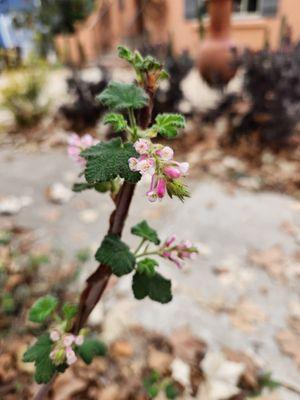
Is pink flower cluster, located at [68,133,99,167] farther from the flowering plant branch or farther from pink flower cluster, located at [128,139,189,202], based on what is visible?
pink flower cluster, located at [128,139,189,202]

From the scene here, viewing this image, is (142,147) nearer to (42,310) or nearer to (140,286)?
(140,286)

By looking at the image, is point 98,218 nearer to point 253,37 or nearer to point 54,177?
point 54,177

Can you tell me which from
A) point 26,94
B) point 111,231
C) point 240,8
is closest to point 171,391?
point 111,231

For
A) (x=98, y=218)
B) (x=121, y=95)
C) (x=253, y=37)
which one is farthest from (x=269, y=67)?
(x=253, y=37)

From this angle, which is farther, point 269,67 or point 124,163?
point 269,67

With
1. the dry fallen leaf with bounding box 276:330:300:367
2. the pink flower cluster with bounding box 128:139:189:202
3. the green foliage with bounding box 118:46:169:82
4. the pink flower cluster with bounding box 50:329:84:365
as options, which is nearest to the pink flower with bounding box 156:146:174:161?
the pink flower cluster with bounding box 128:139:189:202
